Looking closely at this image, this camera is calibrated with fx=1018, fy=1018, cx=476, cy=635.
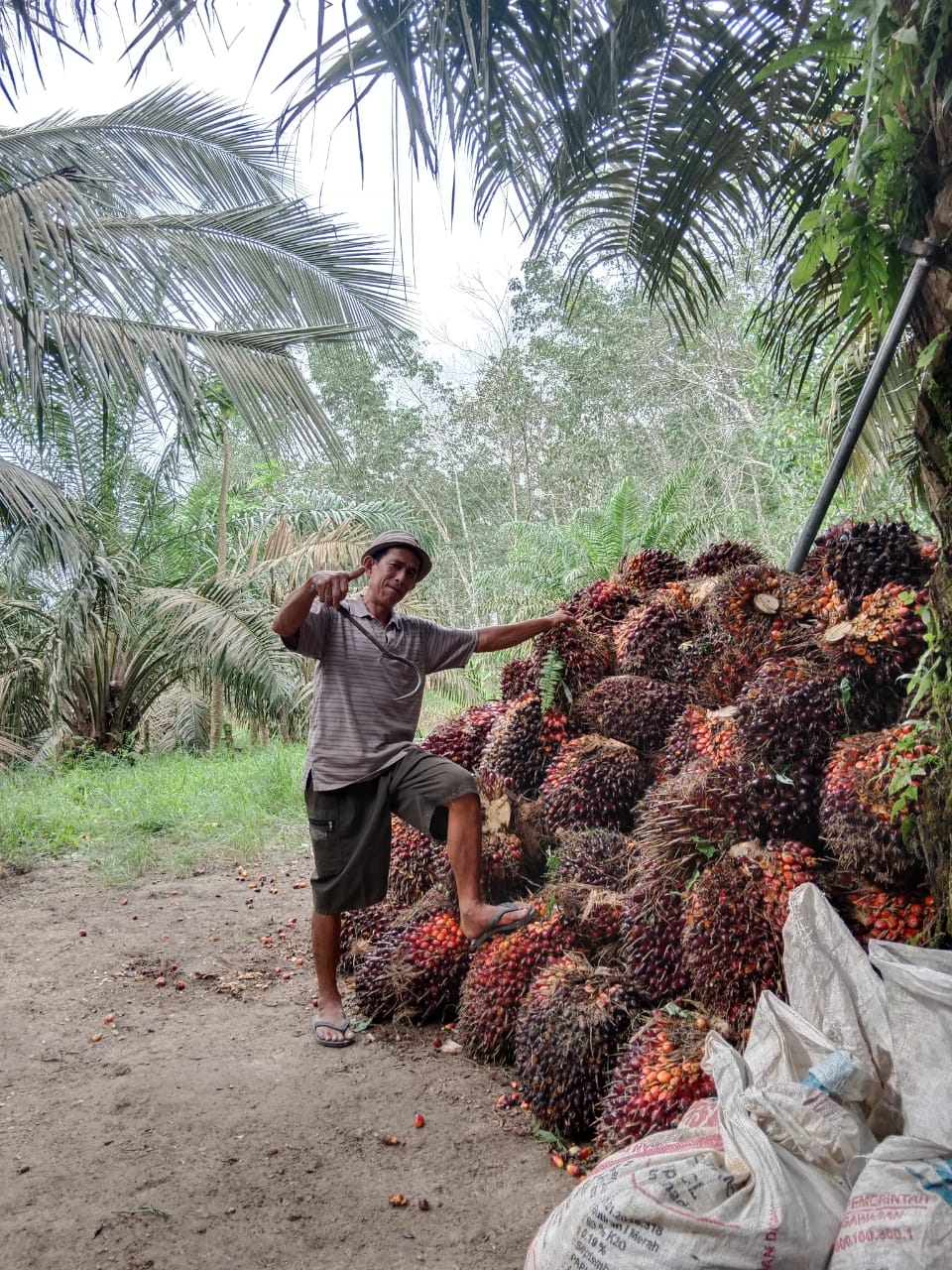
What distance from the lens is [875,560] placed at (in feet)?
8.04

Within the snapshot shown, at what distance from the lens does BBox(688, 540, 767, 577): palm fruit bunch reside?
334cm

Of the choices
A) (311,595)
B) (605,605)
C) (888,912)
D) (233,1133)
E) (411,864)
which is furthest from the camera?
(411,864)

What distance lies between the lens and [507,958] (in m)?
2.88

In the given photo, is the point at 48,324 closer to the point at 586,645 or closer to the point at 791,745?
the point at 586,645

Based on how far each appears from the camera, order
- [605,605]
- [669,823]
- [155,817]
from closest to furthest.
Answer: [669,823], [605,605], [155,817]

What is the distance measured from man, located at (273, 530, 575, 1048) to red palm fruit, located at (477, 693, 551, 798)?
0.20 meters

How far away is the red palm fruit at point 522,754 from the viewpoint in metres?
3.36

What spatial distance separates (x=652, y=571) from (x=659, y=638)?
443 mm

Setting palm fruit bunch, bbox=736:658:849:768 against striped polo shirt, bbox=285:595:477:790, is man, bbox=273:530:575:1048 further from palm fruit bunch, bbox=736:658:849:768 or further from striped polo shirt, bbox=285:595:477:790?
palm fruit bunch, bbox=736:658:849:768

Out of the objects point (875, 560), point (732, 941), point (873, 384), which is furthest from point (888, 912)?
point (873, 384)

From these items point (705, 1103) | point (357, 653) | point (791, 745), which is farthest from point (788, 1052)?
point (357, 653)

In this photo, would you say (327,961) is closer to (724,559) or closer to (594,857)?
(594,857)

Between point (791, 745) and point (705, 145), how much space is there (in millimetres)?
1836

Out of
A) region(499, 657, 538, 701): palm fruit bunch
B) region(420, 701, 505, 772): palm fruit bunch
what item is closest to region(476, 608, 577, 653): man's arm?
region(499, 657, 538, 701): palm fruit bunch
